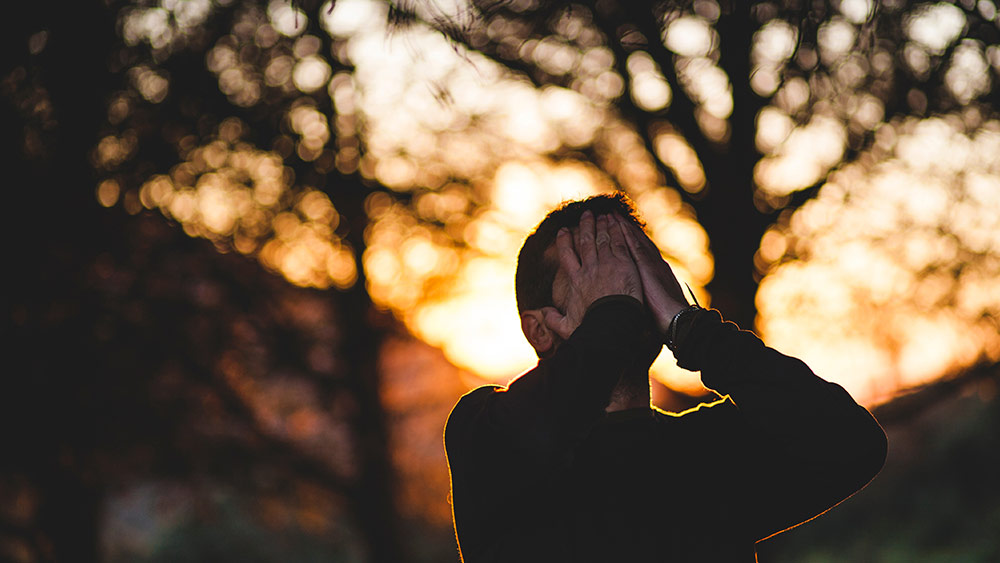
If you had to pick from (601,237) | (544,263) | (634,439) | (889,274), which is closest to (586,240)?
(601,237)

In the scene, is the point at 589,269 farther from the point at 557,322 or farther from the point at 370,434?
the point at 370,434

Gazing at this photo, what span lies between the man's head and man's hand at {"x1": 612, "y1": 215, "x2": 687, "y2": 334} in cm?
8

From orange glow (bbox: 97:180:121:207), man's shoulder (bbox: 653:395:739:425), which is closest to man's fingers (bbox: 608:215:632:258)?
man's shoulder (bbox: 653:395:739:425)

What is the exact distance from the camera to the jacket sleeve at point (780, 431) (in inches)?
60.4

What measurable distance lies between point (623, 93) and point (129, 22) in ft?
10.4

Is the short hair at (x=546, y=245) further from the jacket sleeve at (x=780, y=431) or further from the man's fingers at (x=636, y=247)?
the jacket sleeve at (x=780, y=431)

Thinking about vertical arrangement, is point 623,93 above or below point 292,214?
above

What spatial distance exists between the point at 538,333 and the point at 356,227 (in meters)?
5.75

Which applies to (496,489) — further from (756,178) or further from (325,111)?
(325,111)

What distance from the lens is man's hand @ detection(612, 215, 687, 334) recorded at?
67.4 inches

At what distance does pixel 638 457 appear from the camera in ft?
5.49

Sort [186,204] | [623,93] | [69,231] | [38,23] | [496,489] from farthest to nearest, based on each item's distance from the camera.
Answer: [186,204]
[69,231]
[623,93]
[38,23]
[496,489]

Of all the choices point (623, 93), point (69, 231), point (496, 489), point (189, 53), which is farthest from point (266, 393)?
point (496, 489)

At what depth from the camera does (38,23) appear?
10.1ft
